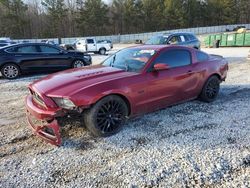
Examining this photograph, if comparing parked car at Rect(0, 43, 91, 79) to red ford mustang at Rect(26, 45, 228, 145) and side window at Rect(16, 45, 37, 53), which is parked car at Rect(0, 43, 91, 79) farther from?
red ford mustang at Rect(26, 45, 228, 145)

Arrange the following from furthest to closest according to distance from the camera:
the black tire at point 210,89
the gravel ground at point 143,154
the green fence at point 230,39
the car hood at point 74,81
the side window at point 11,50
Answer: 1. the green fence at point 230,39
2. the side window at point 11,50
3. the black tire at point 210,89
4. the car hood at point 74,81
5. the gravel ground at point 143,154

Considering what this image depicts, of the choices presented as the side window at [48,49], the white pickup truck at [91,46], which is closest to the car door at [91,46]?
the white pickup truck at [91,46]

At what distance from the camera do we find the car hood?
4344 mm

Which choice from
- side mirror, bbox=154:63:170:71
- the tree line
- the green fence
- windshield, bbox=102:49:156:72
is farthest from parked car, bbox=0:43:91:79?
the tree line

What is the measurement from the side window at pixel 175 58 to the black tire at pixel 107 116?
126 cm

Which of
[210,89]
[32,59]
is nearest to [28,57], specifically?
[32,59]

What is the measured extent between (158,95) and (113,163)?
1.84 metres

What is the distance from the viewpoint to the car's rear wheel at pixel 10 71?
1063cm

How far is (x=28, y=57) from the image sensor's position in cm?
1090

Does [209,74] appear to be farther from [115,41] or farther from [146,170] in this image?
[115,41]

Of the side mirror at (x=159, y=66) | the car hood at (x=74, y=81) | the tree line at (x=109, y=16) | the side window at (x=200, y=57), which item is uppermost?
the tree line at (x=109, y=16)

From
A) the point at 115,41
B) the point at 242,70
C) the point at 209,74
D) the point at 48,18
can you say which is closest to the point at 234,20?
the point at 115,41

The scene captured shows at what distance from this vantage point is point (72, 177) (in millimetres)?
3494

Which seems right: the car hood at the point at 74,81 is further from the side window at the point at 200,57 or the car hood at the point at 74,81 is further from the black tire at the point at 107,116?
the side window at the point at 200,57
